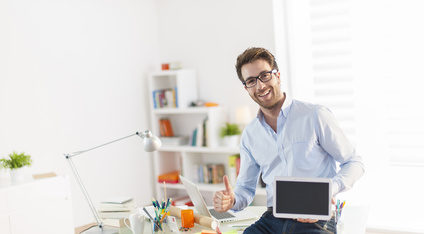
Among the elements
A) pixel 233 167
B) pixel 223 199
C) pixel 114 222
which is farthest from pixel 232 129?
pixel 223 199

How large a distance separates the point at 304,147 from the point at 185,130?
2881 millimetres

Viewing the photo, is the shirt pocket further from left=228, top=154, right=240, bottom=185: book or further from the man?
left=228, top=154, right=240, bottom=185: book

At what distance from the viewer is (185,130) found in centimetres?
509

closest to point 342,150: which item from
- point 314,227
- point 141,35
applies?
point 314,227

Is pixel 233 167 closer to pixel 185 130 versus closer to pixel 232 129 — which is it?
pixel 232 129

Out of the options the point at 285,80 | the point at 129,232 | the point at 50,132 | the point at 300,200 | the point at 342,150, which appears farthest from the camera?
the point at 285,80

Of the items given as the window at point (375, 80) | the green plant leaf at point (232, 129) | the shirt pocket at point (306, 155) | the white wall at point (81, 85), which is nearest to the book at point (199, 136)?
the green plant leaf at point (232, 129)

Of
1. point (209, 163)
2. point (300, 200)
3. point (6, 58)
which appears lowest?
point (209, 163)

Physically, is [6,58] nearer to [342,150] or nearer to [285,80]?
[285,80]

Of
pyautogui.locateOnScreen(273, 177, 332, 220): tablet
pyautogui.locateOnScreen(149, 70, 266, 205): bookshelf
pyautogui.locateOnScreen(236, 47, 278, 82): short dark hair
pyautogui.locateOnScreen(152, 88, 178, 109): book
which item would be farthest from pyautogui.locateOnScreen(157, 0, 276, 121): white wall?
pyautogui.locateOnScreen(273, 177, 332, 220): tablet

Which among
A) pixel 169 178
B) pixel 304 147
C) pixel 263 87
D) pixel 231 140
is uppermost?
pixel 263 87

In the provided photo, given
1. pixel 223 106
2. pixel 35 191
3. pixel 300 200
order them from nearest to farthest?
1. pixel 300 200
2. pixel 35 191
3. pixel 223 106

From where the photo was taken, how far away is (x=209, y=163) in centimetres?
495

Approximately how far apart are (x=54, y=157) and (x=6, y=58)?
94cm
